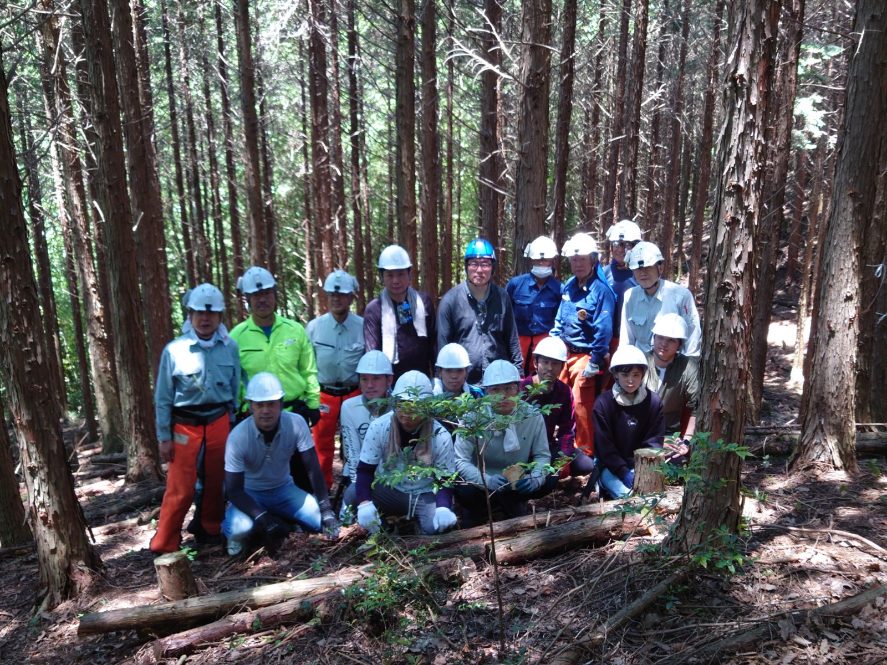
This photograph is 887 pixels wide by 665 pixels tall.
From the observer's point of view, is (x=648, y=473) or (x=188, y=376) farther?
(x=188, y=376)

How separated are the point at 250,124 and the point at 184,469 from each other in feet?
24.0

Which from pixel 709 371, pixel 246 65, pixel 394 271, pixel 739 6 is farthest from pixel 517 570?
pixel 246 65

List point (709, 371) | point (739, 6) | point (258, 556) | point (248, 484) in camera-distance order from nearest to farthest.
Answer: point (739, 6), point (709, 371), point (258, 556), point (248, 484)

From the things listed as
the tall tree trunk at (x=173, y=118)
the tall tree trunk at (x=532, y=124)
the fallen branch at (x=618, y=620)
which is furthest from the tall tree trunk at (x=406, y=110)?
the tall tree trunk at (x=173, y=118)

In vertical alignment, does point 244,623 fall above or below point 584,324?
below

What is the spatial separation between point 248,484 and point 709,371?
3902 mm

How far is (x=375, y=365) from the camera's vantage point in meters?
5.56

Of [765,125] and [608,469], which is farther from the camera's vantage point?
[608,469]

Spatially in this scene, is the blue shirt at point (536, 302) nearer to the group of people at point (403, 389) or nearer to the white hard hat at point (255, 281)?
the group of people at point (403, 389)

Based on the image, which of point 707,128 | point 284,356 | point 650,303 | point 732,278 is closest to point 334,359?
point 284,356

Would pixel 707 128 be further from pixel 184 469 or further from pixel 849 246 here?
pixel 184 469

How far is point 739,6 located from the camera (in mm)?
3211

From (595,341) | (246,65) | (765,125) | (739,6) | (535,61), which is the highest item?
(246,65)

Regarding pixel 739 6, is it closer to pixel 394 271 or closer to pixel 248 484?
pixel 394 271
